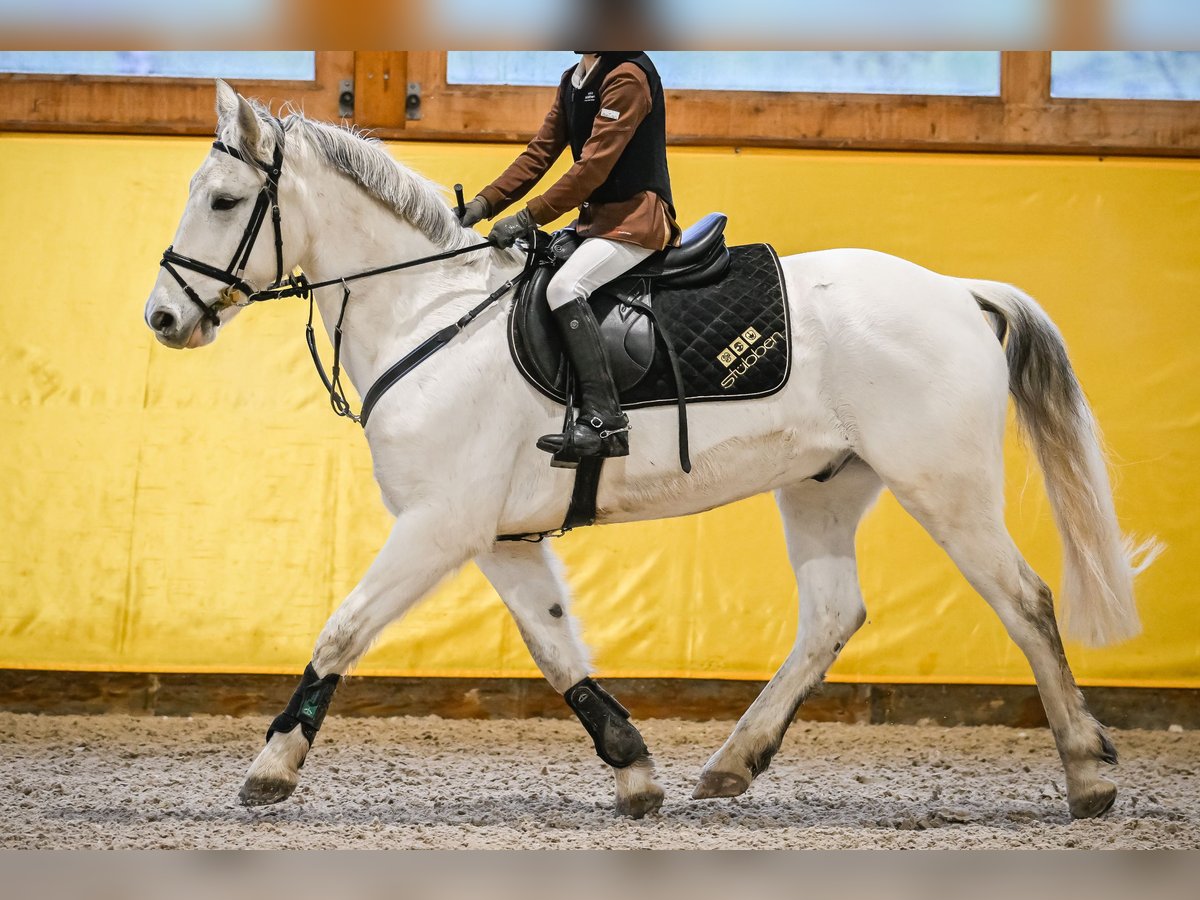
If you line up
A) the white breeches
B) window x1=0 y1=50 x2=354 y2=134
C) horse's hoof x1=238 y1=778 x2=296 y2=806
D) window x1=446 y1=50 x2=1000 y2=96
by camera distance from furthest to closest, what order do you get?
window x1=446 y1=50 x2=1000 y2=96
window x1=0 y1=50 x2=354 y2=134
the white breeches
horse's hoof x1=238 y1=778 x2=296 y2=806

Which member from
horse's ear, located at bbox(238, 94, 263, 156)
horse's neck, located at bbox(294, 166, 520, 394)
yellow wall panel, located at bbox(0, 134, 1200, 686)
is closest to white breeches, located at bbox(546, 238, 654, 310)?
horse's neck, located at bbox(294, 166, 520, 394)

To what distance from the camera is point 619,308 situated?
3.36 m

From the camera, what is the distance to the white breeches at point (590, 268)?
10.7ft

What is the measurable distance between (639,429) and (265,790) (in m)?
1.40

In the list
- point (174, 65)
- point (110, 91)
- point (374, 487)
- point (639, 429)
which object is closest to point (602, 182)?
point (639, 429)

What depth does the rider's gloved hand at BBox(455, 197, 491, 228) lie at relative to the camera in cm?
344

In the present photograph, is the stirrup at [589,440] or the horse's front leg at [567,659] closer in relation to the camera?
the stirrup at [589,440]

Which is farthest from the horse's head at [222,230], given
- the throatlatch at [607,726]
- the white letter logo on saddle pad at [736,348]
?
the throatlatch at [607,726]

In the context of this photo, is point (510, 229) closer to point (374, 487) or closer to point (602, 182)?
point (602, 182)

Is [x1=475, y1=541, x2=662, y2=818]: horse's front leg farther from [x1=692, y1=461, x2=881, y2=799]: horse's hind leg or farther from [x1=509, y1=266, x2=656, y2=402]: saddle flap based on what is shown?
[x1=509, y1=266, x2=656, y2=402]: saddle flap

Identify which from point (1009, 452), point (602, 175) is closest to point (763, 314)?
point (602, 175)

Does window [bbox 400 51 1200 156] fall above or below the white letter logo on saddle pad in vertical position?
above

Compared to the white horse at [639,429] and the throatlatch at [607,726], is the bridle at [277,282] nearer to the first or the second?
the white horse at [639,429]

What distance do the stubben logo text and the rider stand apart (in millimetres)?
343
